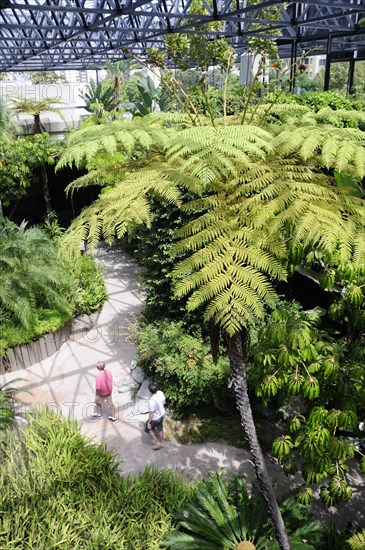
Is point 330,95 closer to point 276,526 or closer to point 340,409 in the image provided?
point 340,409

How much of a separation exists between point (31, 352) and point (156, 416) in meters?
3.11

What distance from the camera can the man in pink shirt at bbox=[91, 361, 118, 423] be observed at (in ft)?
20.2

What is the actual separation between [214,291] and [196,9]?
1281 centimetres

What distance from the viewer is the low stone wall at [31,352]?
757 cm

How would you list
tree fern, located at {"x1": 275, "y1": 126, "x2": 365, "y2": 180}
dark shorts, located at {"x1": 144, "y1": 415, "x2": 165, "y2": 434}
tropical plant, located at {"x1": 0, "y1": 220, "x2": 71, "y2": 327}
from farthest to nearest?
tropical plant, located at {"x1": 0, "y1": 220, "x2": 71, "y2": 327}, dark shorts, located at {"x1": 144, "y1": 415, "x2": 165, "y2": 434}, tree fern, located at {"x1": 275, "y1": 126, "x2": 365, "y2": 180}

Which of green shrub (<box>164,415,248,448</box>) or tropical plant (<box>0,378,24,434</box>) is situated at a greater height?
tropical plant (<box>0,378,24,434</box>)

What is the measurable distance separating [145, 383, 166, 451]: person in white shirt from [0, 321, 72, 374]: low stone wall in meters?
2.89

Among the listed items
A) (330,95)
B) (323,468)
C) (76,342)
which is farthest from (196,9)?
(323,468)

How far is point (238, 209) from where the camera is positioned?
2.91m

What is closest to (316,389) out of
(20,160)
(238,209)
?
(238,209)

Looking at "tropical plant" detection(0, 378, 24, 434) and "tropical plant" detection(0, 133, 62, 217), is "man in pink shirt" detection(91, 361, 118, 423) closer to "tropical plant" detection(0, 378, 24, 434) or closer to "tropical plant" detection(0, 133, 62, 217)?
"tropical plant" detection(0, 378, 24, 434)

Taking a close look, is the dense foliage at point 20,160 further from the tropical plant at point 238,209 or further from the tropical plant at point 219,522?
the tropical plant at point 219,522

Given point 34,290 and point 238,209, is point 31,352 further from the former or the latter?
point 238,209

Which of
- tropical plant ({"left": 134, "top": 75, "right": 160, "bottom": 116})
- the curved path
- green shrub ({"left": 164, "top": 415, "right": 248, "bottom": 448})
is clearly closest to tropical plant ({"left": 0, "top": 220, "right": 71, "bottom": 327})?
Answer: the curved path
